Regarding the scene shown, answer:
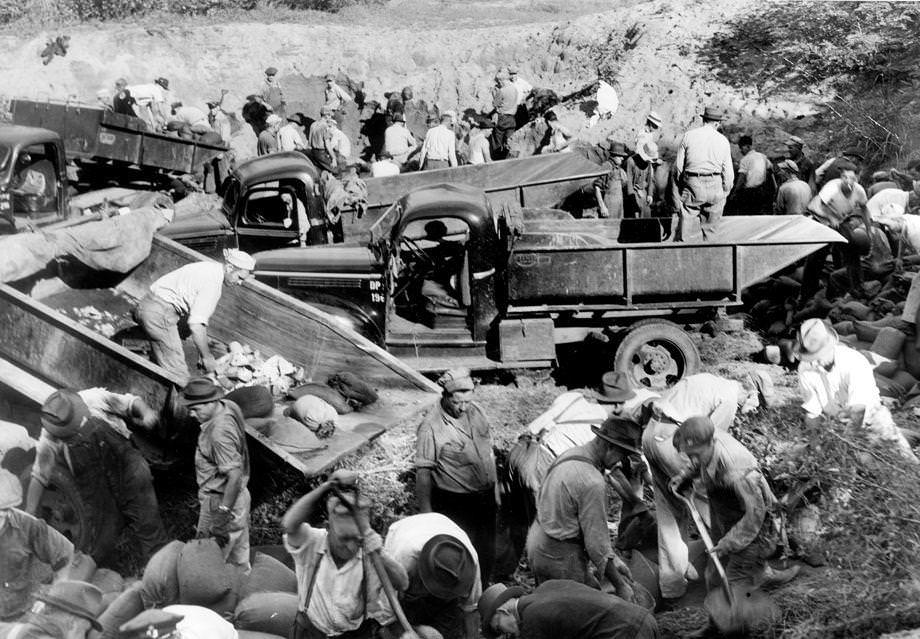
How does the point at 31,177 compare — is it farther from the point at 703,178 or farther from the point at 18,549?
the point at 703,178

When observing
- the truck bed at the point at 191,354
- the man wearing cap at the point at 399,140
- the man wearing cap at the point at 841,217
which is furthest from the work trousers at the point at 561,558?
the man wearing cap at the point at 399,140

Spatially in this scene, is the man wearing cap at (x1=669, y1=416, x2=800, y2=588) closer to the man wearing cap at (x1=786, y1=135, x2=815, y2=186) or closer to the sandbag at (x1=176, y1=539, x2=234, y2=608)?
the sandbag at (x1=176, y1=539, x2=234, y2=608)

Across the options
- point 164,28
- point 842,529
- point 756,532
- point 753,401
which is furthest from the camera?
point 164,28

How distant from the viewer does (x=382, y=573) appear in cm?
399

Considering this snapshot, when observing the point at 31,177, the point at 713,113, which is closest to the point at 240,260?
the point at 31,177

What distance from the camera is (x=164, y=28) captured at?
6.46m

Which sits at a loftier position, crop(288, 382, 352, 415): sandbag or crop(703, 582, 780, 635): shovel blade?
crop(288, 382, 352, 415): sandbag

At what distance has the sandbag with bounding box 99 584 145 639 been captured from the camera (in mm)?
3877

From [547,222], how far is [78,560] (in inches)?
161

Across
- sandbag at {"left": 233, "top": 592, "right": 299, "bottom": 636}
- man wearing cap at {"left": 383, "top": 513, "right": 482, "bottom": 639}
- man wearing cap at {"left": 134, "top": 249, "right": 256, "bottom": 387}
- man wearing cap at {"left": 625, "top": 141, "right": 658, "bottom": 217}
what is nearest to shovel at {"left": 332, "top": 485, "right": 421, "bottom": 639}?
man wearing cap at {"left": 383, "top": 513, "right": 482, "bottom": 639}

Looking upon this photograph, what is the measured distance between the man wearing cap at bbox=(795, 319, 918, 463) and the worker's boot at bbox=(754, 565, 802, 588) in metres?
0.72

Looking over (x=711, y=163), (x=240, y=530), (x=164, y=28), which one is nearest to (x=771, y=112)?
(x=711, y=163)

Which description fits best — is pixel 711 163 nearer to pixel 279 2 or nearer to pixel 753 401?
pixel 753 401

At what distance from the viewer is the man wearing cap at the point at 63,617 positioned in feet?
12.6
